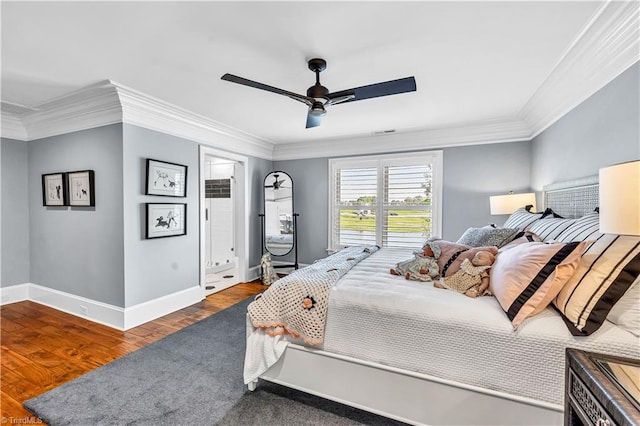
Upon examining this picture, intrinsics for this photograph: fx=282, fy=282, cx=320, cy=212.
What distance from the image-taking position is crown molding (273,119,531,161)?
373 cm

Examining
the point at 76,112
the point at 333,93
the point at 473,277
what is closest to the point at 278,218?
the point at 76,112

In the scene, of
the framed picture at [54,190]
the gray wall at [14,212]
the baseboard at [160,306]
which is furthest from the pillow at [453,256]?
the gray wall at [14,212]

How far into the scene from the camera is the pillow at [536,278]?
1.33m

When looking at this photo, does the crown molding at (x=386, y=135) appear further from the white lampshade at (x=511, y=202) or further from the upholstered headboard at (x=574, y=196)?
the white lampshade at (x=511, y=202)

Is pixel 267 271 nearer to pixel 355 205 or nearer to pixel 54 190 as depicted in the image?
pixel 355 205

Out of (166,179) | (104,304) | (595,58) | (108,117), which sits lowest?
(104,304)

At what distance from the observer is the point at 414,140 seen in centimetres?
426

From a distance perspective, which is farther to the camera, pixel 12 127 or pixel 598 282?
pixel 12 127

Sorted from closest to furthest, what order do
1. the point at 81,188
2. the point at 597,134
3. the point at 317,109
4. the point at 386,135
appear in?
the point at 597,134 < the point at 317,109 < the point at 81,188 < the point at 386,135

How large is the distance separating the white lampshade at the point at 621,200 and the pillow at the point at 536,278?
17 cm

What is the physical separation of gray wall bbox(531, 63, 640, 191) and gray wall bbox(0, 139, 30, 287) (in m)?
6.17

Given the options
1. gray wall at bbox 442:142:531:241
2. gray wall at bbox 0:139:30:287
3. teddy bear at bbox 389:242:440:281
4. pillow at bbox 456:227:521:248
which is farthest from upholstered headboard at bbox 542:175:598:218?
gray wall at bbox 0:139:30:287

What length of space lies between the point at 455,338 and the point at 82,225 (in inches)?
154

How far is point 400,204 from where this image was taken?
4.45 metres
